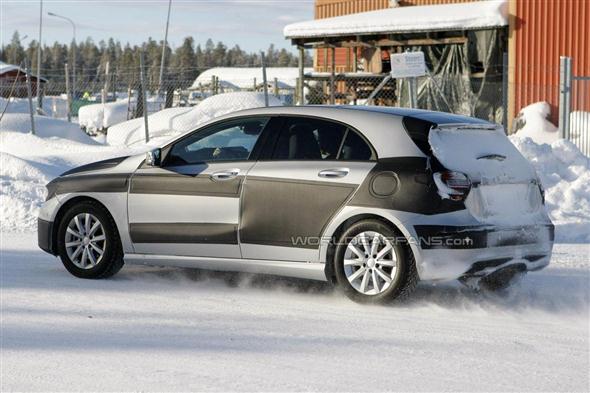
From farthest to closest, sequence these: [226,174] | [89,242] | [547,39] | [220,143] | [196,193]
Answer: [547,39]
[89,242]
[220,143]
[196,193]
[226,174]

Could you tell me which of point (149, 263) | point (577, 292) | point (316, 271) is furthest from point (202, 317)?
point (577, 292)

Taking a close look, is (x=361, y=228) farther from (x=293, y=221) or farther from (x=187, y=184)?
(x=187, y=184)

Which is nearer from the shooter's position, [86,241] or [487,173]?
[487,173]

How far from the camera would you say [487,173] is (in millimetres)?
8258

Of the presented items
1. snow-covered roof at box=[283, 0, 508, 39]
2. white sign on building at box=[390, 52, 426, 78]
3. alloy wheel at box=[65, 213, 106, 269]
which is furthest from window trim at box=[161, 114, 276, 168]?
snow-covered roof at box=[283, 0, 508, 39]

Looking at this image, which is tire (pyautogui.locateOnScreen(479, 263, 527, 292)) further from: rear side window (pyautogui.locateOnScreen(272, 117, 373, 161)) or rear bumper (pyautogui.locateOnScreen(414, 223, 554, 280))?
rear side window (pyautogui.locateOnScreen(272, 117, 373, 161))

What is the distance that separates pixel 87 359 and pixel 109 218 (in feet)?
10.1

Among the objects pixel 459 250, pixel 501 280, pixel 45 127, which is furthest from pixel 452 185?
pixel 45 127

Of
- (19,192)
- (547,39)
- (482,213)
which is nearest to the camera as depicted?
(482,213)

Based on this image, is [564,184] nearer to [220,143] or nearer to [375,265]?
[220,143]

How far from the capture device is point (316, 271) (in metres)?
8.46

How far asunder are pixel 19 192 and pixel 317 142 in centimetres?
740

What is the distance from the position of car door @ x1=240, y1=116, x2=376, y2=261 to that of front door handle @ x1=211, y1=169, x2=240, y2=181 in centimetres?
13

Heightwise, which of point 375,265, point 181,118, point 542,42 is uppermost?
point 542,42
